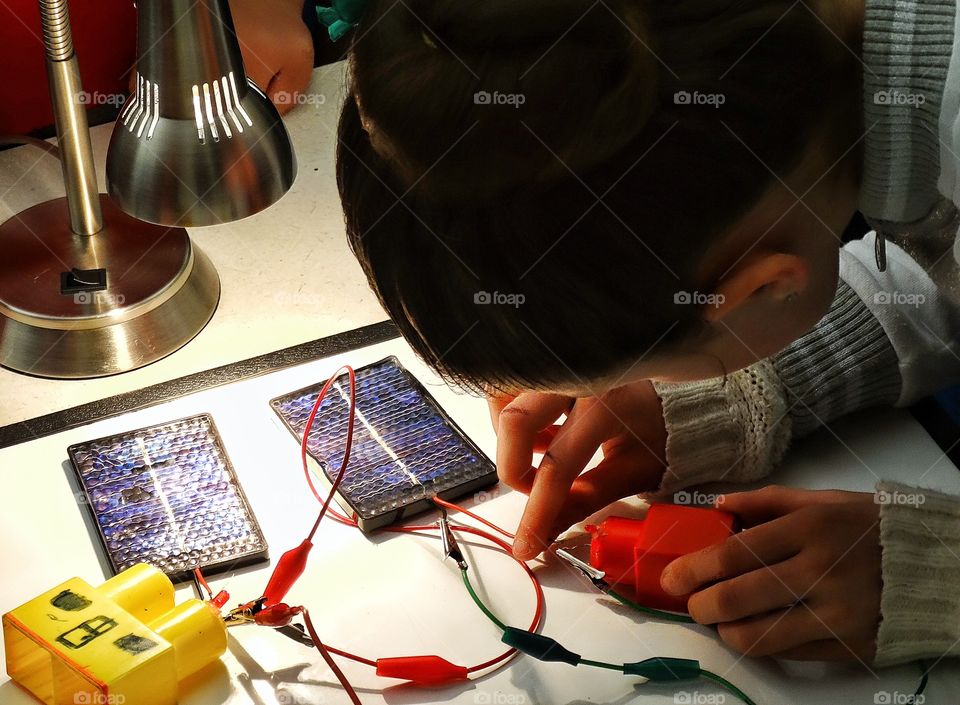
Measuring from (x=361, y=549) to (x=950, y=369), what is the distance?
0.45 metres

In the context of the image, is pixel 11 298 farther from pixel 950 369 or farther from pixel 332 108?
pixel 950 369

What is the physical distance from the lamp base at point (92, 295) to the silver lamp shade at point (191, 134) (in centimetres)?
13

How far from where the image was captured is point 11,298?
0.84 meters

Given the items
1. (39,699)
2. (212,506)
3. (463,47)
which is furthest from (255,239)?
(463,47)

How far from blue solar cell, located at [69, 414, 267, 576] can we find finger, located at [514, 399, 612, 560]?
0.58 ft

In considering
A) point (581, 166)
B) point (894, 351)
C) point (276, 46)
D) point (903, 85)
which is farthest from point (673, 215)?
point (276, 46)

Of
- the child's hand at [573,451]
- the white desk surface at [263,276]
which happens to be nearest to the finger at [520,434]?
the child's hand at [573,451]

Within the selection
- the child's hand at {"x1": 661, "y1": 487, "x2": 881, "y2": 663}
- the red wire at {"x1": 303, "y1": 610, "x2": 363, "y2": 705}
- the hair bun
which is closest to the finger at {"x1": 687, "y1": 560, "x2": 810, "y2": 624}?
the child's hand at {"x1": 661, "y1": 487, "x2": 881, "y2": 663}

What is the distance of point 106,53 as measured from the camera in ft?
3.78

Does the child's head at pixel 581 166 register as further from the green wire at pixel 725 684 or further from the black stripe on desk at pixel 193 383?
the black stripe on desk at pixel 193 383

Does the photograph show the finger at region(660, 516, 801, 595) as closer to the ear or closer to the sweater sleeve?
the sweater sleeve

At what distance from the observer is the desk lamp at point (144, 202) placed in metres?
0.71

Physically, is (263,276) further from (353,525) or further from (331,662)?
(331,662)

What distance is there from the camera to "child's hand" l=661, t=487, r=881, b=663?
2.18 feet
